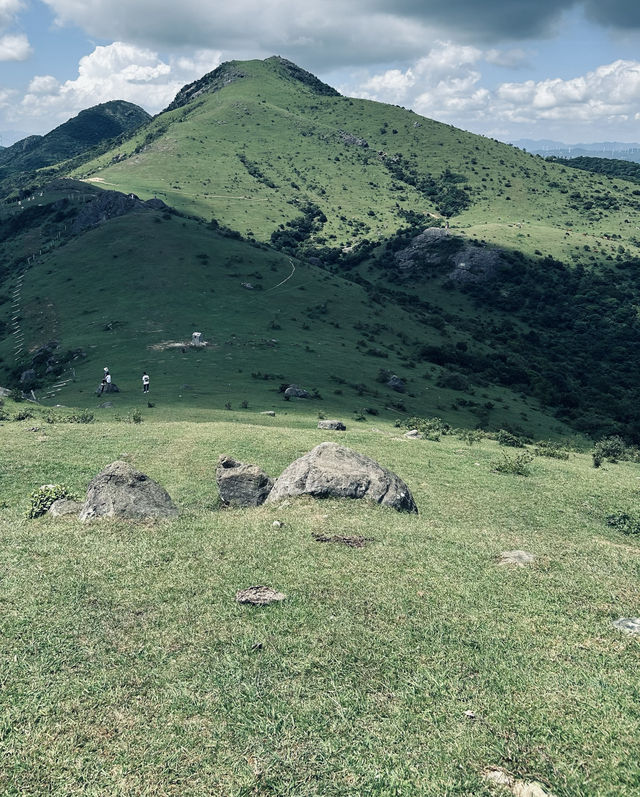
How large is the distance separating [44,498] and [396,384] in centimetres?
5289

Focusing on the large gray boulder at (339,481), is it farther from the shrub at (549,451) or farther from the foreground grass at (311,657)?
the shrub at (549,451)

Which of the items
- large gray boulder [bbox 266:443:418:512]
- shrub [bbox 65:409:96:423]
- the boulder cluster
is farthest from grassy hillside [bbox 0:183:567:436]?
large gray boulder [bbox 266:443:418:512]

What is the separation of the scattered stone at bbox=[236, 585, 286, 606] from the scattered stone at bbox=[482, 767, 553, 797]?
7300mm

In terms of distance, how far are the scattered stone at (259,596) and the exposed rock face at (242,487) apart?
28.2ft

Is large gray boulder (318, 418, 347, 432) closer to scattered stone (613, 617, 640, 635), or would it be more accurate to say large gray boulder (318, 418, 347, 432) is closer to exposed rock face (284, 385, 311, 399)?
exposed rock face (284, 385, 311, 399)

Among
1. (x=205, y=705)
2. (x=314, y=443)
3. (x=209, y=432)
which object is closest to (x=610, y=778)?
(x=205, y=705)

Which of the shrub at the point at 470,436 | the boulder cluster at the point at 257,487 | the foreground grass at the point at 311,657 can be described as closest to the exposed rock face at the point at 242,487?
the boulder cluster at the point at 257,487

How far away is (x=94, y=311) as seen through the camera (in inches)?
3541

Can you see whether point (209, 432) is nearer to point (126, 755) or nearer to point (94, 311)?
point (126, 755)

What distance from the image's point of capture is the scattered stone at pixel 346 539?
19.3 metres

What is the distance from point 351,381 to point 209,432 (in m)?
32.2

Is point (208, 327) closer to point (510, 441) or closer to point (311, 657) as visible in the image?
point (510, 441)

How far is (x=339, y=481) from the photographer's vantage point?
24.0 m

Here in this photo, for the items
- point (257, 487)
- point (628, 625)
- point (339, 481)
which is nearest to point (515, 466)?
point (339, 481)
